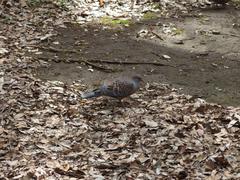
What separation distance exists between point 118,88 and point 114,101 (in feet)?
1.98

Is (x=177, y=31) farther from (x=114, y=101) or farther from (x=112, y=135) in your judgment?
(x=112, y=135)

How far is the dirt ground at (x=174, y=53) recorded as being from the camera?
830cm

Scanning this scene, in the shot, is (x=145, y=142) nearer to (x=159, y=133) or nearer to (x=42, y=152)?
(x=159, y=133)

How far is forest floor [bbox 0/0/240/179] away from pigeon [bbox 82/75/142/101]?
0.28 metres

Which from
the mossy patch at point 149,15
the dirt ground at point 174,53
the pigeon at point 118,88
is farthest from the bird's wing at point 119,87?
the mossy patch at point 149,15

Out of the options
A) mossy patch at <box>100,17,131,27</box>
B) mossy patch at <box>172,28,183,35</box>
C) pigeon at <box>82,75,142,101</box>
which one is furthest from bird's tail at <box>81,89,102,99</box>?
mossy patch at <box>100,17,131,27</box>

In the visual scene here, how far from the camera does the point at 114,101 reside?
7535 mm

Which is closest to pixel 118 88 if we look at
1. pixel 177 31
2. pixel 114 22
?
pixel 177 31

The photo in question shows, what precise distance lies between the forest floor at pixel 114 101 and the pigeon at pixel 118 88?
0.93 ft

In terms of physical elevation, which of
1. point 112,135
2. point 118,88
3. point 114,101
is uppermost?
point 118,88

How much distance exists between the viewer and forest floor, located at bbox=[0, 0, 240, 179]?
573 centimetres

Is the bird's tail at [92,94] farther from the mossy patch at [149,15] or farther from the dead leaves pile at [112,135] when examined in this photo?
the mossy patch at [149,15]

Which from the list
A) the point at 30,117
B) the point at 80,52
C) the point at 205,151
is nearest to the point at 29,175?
the point at 30,117

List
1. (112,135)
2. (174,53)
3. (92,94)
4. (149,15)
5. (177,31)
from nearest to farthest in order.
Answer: (112,135) < (92,94) < (174,53) < (177,31) < (149,15)
